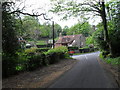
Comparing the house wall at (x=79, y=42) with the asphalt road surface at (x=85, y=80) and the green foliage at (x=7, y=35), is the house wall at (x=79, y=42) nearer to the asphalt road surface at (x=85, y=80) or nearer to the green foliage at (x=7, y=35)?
the green foliage at (x=7, y=35)

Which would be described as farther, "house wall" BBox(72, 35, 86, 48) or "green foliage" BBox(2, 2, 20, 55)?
"house wall" BBox(72, 35, 86, 48)

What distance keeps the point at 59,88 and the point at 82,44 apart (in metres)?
58.3

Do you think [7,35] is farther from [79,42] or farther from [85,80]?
[79,42]

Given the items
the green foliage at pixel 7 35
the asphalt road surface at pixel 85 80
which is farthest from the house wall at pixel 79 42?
the asphalt road surface at pixel 85 80

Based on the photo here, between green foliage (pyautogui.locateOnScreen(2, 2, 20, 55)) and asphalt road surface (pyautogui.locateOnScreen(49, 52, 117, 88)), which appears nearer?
asphalt road surface (pyautogui.locateOnScreen(49, 52, 117, 88))

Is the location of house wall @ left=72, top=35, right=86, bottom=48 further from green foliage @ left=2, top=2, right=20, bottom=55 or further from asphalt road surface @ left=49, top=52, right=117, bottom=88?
asphalt road surface @ left=49, top=52, right=117, bottom=88

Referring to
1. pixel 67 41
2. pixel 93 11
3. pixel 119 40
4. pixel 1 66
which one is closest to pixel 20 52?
pixel 1 66

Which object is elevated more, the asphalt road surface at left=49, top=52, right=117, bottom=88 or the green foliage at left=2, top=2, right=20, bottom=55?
the green foliage at left=2, top=2, right=20, bottom=55

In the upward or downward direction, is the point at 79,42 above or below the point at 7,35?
below

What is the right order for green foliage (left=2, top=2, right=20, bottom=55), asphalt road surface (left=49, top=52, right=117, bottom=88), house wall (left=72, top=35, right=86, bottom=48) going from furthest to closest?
house wall (left=72, top=35, right=86, bottom=48) < green foliage (left=2, top=2, right=20, bottom=55) < asphalt road surface (left=49, top=52, right=117, bottom=88)

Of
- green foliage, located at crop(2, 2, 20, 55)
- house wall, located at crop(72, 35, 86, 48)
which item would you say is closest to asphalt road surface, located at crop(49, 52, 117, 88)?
green foliage, located at crop(2, 2, 20, 55)

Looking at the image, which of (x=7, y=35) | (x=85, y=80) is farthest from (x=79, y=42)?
(x=85, y=80)

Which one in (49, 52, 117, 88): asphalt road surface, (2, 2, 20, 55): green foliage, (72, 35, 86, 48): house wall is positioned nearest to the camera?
(49, 52, 117, 88): asphalt road surface

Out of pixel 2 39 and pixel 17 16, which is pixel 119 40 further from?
pixel 2 39
